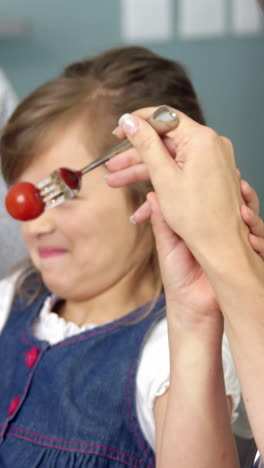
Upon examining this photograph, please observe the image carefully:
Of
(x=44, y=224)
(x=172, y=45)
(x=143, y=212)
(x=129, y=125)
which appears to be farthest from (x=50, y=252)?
(x=172, y=45)

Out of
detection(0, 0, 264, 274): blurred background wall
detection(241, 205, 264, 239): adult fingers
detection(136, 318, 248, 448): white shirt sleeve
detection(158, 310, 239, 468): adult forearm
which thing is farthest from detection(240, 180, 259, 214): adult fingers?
detection(0, 0, 264, 274): blurred background wall

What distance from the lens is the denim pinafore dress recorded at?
0.87m

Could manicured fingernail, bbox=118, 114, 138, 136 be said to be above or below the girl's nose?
above

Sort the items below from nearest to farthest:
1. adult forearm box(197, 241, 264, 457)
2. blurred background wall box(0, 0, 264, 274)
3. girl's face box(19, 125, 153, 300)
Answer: adult forearm box(197, 241, 264, 457) → girl's face box(19, 125, 153, 300) → blurred background wall box(0, 0, 264, 274)

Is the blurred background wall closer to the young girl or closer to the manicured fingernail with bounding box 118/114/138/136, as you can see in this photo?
the young girl

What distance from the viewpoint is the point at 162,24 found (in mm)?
2365

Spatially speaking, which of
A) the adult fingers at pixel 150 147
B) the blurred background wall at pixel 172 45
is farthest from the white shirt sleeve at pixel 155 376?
the blurred background wall at pixel 172 45

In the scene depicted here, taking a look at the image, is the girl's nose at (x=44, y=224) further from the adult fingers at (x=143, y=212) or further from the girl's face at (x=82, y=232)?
the adult fingers at (x=143, y=212)

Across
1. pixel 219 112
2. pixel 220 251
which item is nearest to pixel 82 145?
pixel 220 251

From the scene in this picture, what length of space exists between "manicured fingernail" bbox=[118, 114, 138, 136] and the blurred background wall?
5.75ft

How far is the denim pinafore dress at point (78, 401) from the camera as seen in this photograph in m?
0.87

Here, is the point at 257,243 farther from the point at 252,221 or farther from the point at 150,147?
the point at 150,147

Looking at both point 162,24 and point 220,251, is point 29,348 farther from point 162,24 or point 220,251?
point 162,24

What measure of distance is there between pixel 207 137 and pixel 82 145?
370 millimetres
